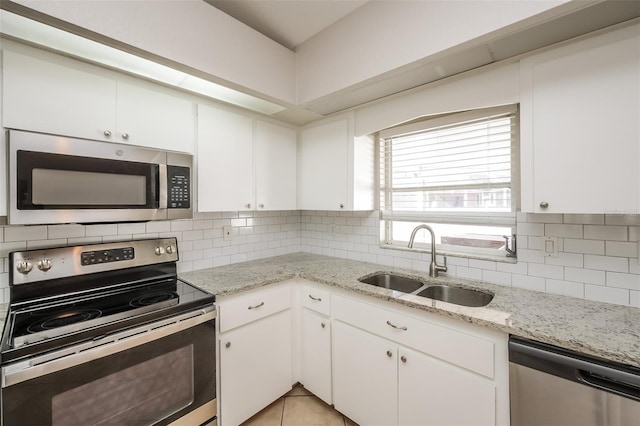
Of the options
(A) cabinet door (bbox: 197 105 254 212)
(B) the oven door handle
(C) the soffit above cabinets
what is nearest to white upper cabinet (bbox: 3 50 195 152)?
(A) cabinet door (bbox: 197 105 254 212)

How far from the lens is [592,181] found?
3.85 feet

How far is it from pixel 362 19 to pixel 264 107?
864mm

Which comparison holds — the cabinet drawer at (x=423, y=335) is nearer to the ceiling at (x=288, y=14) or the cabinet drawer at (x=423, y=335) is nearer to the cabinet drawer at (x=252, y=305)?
the cabinet drawer at (x=252, y=305)

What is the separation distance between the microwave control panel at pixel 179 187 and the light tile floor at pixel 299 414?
1.44 metres

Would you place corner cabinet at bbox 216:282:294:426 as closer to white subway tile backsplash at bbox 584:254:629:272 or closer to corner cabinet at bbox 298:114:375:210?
corner cabinet at bbox 298:114:375:210

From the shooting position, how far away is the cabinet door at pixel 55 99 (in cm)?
117

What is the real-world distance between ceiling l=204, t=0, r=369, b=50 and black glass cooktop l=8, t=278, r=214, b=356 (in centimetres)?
171

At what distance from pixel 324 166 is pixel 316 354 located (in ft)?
4.61

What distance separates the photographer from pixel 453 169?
190 centimetres

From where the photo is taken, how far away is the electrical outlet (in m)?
1.48

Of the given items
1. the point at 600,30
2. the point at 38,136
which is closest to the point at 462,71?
the point at 600,30

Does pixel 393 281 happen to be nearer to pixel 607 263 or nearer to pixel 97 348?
pixel 607 263

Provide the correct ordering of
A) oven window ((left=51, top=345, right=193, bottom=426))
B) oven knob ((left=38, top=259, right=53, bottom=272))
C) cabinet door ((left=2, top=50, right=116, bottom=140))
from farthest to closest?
1. oven knob ((left=38, top=259, right=53, bottom=272))
2. cabinet door ((left=2, top=50, right=116, bottom=140))
3. oven window ((left=51, top=345, right=193, bottom=426))

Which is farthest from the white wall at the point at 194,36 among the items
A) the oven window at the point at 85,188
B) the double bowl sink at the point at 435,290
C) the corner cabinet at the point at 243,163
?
the double bowl sink at the point at 435,290
